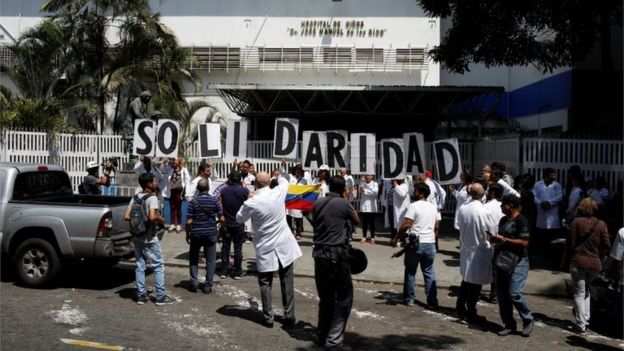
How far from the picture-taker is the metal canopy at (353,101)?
2161 cm

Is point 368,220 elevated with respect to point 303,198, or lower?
lower

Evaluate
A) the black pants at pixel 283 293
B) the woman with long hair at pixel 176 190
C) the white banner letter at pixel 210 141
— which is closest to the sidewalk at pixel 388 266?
the woman with long hair at pixel 176 190

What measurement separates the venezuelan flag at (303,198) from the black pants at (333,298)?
5375 mm

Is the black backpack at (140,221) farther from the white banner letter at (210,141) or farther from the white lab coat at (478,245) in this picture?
the white banner letter at (210,141)

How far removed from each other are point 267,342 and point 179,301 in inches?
90.5

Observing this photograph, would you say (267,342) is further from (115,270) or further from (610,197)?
(610,197)

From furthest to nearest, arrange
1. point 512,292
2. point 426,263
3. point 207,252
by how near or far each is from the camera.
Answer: point 207,252 < point 426,263 < point 512,292

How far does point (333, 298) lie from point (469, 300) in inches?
77.2

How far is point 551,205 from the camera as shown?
13000mm

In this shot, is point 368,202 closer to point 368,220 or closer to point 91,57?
point 368,220

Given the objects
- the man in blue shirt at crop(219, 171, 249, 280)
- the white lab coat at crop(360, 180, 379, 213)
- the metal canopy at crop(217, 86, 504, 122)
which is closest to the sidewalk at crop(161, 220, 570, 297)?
the white lab coat at crop(360, 180, 379, 213)

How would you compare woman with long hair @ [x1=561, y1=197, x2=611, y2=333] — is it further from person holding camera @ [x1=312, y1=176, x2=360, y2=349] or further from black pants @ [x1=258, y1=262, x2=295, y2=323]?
black pants @ [x1=258, y1=262, x2=295, y2=323]

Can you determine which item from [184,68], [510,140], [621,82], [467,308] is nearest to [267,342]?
[467,308]

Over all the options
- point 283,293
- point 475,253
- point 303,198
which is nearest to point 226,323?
point 283,293
